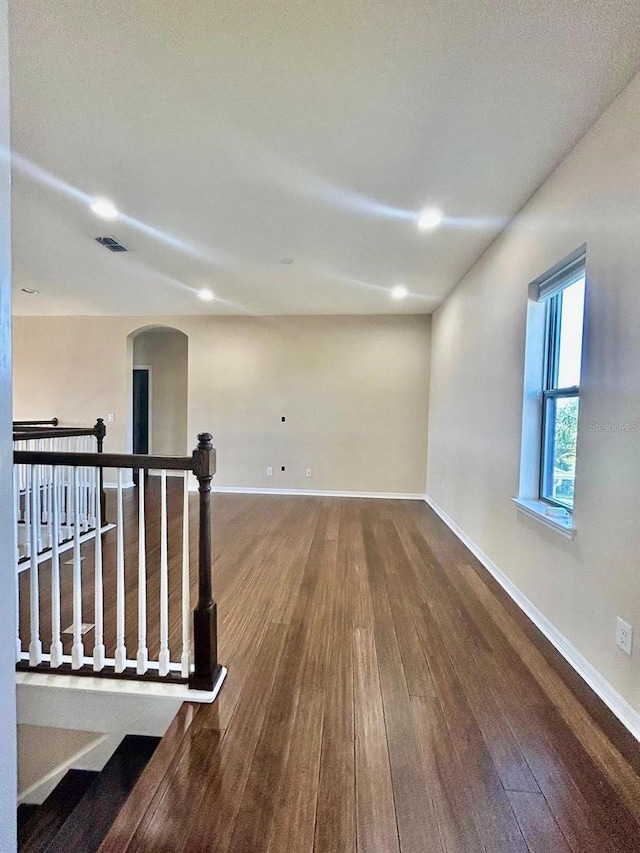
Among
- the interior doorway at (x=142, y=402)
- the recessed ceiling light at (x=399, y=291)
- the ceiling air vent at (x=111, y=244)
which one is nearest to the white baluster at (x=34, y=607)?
the ceiling air vent at (x=111, y=244)

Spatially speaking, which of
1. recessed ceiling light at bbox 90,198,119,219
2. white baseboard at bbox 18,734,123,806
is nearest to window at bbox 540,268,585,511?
white baseboard at bbox 18,734,123,806

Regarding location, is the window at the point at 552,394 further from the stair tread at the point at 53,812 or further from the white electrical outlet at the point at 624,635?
the stair tread at the point at 53,812

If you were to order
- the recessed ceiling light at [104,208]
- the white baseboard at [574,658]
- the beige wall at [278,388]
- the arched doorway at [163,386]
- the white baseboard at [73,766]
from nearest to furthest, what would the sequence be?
the white baseboard at [574,658] < the white baseboard at [73,766] < the recessed ceiling light at [104,208] < the beige wall at [278,388] < the arched doorway at [163,386]

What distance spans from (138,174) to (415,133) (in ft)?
5.34

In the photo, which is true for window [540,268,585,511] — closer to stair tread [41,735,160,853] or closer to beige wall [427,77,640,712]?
A: beige wall [427,77,640,712]

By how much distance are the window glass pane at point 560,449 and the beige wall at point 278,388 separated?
3149 mm

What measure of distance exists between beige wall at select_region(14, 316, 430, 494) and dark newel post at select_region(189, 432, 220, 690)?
13.3 ft

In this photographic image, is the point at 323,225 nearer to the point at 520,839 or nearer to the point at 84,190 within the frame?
the point at 84,190

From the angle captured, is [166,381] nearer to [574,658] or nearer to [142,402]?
[142,402]

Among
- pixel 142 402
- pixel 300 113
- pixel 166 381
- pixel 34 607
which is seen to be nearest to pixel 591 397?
pixel 300 113

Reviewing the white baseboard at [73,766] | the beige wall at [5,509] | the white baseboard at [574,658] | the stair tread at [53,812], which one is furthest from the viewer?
the white baseboard at [73,766]

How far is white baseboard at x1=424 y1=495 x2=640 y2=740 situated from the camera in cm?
154

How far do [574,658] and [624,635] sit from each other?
44 cm

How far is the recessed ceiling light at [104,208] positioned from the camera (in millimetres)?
2641
